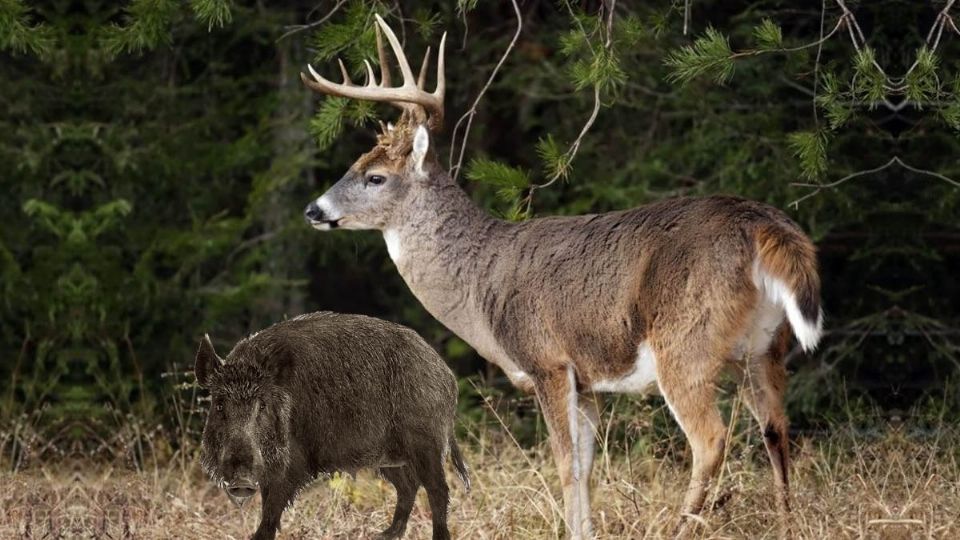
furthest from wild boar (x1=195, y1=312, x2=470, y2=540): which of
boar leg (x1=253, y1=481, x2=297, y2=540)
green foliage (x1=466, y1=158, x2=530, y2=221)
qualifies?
green foliage (x1=466, y1=158, x2=530, y2=221)

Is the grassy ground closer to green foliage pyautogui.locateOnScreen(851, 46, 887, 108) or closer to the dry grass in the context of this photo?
the dry grass

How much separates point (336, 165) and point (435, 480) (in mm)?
8031

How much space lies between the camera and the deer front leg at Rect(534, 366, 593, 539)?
20.5ft

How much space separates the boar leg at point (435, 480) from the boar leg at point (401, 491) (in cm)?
4

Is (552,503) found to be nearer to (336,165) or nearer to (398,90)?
(398,90)

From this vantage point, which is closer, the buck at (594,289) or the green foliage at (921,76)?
the green foliage at (921,76)

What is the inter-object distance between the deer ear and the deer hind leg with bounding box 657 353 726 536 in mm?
1884

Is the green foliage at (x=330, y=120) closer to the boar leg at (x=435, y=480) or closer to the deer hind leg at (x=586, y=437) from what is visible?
the deer hind leg at (x=586, y=437)

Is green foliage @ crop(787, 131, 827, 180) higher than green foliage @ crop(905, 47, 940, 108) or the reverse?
the reverse

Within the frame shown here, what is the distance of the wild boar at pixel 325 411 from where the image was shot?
4.44 metres

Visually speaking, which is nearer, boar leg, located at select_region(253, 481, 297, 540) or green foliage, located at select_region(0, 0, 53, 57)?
boar leg, located at select_region(253, 481, 297, 540)

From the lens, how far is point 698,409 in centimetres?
595

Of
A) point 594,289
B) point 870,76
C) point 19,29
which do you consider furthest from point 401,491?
point 19,29

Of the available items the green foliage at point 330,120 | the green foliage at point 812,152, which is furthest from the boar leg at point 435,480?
the green foliage at point 812,152
